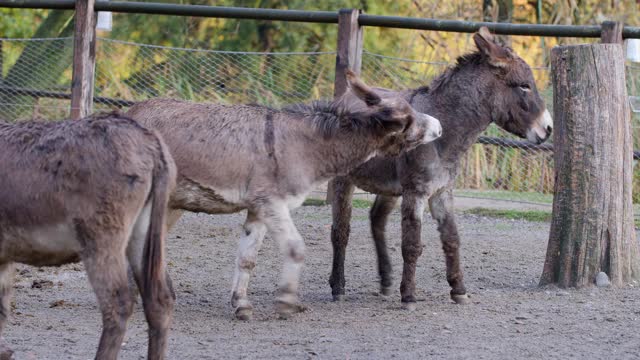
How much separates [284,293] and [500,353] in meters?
1.45

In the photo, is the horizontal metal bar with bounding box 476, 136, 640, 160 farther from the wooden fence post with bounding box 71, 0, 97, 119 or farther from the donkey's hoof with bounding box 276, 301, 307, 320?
the donkey's hoof with bounding box 276, 301, 307, 320

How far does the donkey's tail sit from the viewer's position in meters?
4.75

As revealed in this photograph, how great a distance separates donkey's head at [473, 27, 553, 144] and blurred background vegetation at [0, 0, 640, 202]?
2.76 metres

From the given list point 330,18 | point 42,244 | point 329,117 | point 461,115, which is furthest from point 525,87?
point 330,18

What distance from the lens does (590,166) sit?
7176 mm

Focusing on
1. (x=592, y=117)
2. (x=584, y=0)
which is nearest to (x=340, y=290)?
(x=592, y=117)

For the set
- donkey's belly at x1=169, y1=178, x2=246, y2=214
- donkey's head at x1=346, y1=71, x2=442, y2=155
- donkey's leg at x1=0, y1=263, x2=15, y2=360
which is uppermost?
donkey's head at x1=346, y1=71, x2=442, y2=155

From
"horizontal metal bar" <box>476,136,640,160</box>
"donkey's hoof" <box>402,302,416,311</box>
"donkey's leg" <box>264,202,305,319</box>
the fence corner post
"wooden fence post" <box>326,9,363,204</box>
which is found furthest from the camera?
"horizontal metal bar" <box>476,136,640,160</box>

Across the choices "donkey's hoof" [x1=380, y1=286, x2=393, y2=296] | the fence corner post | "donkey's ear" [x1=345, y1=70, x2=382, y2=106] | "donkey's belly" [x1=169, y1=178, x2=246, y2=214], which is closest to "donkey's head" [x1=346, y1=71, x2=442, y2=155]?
"donkey's ear" [x1=345, y1=70, x2=382, y2=106]

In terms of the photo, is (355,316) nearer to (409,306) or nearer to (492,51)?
(409,306)

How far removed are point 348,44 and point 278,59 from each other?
3385mm

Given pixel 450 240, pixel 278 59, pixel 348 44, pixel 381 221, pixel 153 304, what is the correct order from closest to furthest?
pixel 153 304 → pixel 450 240 → pixel 381 221 → pixel 348 44 → pixel 278 59

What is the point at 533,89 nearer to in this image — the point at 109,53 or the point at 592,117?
the point at 592,117

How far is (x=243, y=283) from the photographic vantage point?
6.62m
